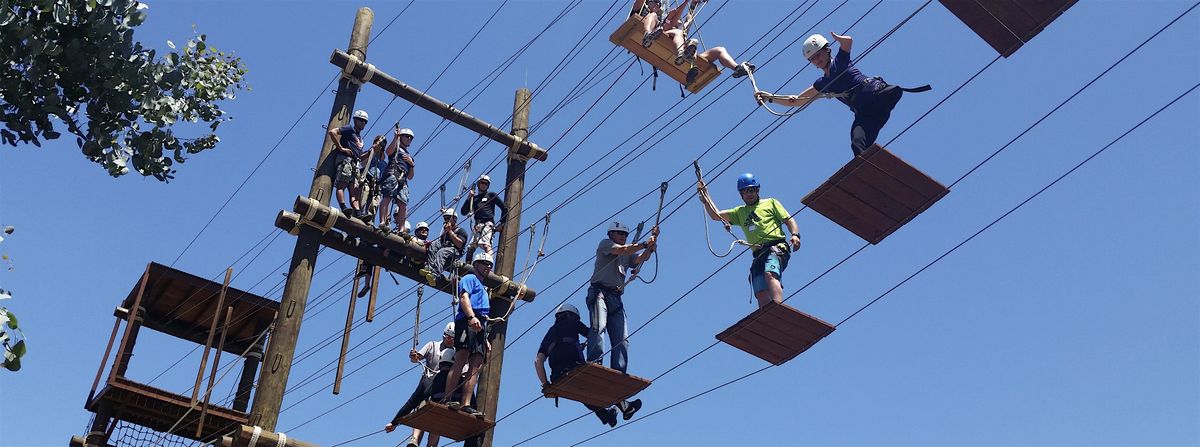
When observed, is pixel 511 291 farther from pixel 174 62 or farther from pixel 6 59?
pixel 6 59

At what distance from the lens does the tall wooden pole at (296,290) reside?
12602 mm

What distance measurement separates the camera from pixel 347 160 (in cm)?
1431

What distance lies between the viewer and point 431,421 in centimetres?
1212

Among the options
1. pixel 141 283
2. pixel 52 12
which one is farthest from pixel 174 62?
pixel 141 283

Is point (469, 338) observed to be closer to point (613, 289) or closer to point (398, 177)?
point (613, 289)

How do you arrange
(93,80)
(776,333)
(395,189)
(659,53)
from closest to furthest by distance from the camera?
(93,80) → (776,333) → (659,53) → (395,189)

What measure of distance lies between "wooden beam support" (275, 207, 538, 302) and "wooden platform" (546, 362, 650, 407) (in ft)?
8.62

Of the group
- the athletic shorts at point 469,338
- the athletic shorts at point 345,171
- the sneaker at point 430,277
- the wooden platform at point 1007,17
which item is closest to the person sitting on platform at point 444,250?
the sneaker at point 430,277

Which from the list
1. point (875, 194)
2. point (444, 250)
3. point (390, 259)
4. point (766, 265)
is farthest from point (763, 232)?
point (390, 259)

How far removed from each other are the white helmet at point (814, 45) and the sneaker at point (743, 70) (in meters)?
1.00

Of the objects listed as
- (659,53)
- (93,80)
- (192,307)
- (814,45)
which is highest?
(659,53)

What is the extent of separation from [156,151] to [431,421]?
5138 millimetres

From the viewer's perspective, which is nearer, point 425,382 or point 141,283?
point 425,382

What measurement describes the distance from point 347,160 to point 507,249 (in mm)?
2158
